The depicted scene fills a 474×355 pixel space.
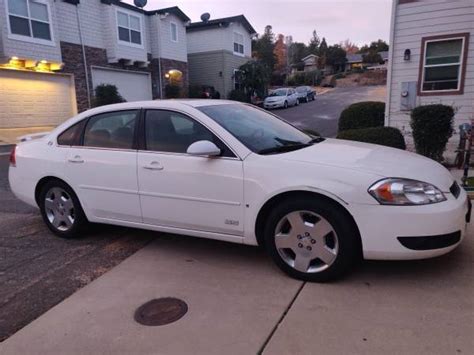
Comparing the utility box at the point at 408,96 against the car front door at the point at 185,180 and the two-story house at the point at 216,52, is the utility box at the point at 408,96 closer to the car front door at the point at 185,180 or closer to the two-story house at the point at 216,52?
the car front door at the point at 185,180

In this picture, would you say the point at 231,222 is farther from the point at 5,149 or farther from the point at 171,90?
the point at 171,90

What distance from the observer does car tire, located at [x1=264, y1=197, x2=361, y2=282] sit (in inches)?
123

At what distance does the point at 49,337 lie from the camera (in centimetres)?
275

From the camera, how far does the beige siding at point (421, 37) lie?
395 inches

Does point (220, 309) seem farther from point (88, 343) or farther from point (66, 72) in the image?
point (66, 72)

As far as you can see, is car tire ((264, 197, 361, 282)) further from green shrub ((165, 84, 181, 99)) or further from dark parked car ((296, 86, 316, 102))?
dark parked car ((296, 86, 316, 102))

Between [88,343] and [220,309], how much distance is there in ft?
3.00

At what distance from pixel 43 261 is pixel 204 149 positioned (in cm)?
203

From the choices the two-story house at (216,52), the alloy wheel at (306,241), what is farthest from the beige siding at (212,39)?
the alloy wheel at (306,241)

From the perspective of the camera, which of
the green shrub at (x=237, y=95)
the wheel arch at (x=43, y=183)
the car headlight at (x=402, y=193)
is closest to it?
the car headlight at (x=402, y=193)

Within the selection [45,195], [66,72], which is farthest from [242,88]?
[45,195]

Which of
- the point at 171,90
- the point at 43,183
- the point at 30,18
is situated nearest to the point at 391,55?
the point at 43,183

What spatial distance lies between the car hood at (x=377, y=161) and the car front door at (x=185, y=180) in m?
0.55

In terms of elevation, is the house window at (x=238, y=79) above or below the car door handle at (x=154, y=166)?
above
